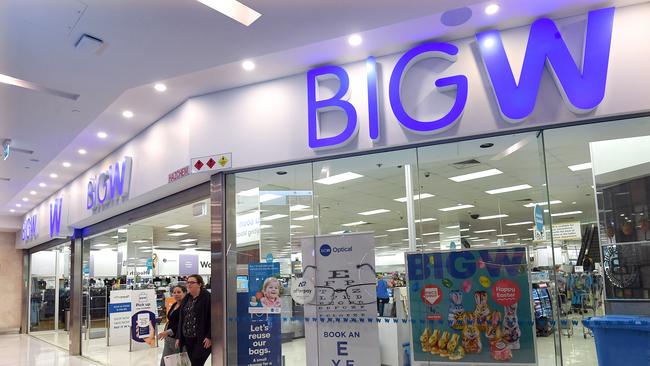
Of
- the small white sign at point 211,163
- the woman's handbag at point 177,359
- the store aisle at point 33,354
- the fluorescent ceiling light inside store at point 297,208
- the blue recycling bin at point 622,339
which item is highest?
the small white sign at point 211,163

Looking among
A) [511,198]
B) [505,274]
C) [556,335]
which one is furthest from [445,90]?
[511,198]

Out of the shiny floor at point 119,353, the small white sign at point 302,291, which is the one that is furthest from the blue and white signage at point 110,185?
the small white sign at point 302,291

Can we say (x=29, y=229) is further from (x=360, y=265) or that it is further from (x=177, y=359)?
(x=360, y=265)

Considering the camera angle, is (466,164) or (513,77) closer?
(513,77)

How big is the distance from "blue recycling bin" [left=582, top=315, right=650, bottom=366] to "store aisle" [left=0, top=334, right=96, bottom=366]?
8.84 m

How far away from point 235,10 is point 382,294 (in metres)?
3.64

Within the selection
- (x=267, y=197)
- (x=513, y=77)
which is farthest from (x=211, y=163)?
(x=513, y=77)

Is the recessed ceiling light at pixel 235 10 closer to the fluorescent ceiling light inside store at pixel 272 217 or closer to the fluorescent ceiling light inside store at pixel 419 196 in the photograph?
→ the fluorescent ceiling light inside store at pixel 272 217

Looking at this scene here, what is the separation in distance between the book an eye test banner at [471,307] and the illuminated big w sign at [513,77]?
1.32 m

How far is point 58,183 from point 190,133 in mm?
6448

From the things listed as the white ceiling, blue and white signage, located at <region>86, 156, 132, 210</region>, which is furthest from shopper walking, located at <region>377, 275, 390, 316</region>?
blue and white signage, located at <region>86, 156, 132, 210</region>

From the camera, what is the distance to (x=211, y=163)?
5.88 metres

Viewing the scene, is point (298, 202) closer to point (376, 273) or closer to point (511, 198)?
point (376, 273)

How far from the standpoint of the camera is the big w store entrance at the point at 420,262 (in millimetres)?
4637
